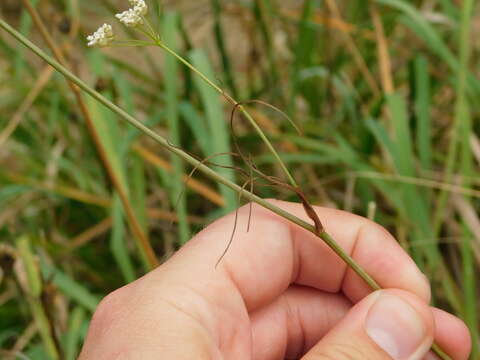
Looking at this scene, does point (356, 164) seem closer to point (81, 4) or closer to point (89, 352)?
point (89, 352)

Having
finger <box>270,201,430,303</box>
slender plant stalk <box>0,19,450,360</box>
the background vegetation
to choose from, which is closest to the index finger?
finger <box>270,201,430,303</box>

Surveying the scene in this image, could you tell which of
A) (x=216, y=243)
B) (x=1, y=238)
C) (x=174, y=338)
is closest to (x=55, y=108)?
(x=1, y=238)

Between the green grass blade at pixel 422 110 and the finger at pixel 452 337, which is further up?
the green grass blade at pixel 422 110

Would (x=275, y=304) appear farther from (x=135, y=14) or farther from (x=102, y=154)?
(x=135, y=14)

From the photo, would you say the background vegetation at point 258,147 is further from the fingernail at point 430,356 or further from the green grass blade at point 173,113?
the fingernail at point 430,356

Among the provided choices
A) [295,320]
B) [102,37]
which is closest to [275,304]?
[295,320]

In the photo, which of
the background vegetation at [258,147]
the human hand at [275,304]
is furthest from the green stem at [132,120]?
the background vegetation at [258,147]

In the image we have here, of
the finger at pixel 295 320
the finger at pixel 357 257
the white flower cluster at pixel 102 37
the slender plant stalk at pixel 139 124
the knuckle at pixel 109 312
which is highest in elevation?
the white flower cluster at pixel 102 37
